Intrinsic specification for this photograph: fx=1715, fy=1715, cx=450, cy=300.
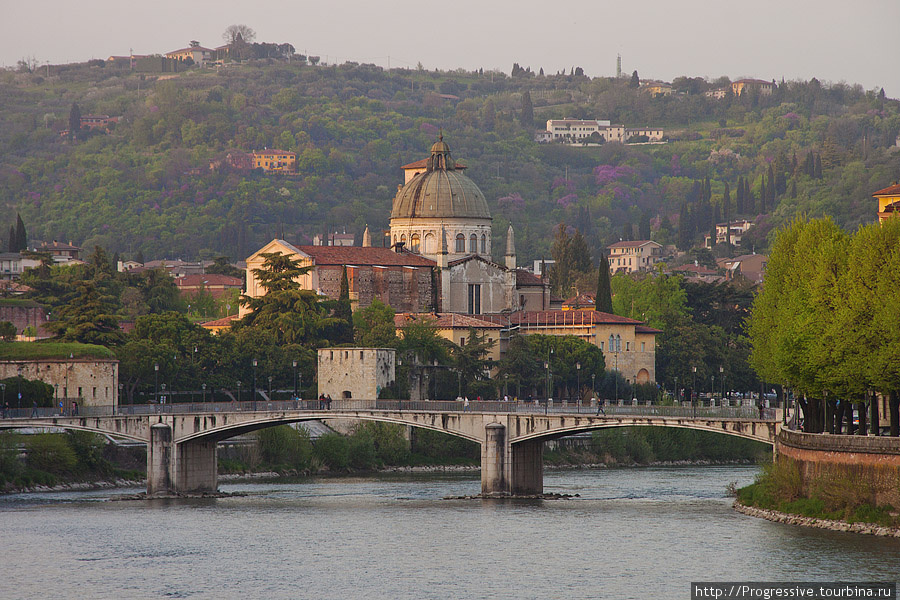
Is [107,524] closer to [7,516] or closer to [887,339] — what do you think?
[7,516]

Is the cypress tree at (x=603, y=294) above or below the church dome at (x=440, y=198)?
below

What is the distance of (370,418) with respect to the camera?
66.2 meters

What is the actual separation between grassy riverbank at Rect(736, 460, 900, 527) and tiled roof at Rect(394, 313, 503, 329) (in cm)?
4875

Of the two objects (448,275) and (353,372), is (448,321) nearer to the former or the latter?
(448,275)

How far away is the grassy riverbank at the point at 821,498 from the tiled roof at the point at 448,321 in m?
48.8

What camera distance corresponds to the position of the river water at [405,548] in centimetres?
4384

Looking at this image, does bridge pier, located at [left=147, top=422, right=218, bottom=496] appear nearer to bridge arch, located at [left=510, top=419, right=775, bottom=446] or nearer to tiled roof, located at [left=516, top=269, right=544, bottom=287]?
bridge arch, located at [left=510, top=419, right=775, bottom=446]

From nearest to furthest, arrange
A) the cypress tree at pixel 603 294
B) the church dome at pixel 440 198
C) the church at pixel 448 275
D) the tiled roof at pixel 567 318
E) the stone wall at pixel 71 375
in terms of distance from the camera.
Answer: the stone wall at pixel 71 375
the church at pixel 448 275
the tiled roof at pixel 567 318
the church dome at pixel 440 198
the cypress tree at pixel 603 294

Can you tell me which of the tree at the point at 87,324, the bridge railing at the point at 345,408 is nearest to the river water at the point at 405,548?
the bridge railing at the point at 345,408

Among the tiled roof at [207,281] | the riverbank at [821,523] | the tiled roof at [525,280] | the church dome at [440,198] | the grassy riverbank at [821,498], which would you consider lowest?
the riverbank at [821,523]

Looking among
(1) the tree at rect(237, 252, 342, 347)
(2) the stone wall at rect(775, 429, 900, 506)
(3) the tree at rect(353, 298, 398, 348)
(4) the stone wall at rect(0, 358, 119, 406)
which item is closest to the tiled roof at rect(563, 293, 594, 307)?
(3) the tree at rect(353, 298, 398, 348)

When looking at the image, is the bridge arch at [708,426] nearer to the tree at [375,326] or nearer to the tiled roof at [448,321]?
the tree at [375,326]

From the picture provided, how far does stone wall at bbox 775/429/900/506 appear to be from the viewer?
155ft

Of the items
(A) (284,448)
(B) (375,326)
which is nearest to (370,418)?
(A) (284,448)
